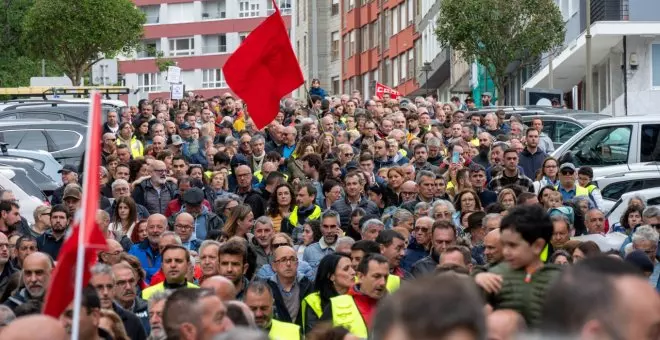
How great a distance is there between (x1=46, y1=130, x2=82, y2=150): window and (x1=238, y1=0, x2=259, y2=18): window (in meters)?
96.2

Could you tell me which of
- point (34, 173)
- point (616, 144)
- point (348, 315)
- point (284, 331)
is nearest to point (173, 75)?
point (34, 173)

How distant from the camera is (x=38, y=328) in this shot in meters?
6.73

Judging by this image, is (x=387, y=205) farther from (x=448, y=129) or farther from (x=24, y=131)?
(x=24, y=131)

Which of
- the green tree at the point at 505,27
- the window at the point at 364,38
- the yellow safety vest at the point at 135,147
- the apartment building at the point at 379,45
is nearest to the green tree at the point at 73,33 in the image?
the apartment building at the point at 379,45

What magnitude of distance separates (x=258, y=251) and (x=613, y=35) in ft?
94.4

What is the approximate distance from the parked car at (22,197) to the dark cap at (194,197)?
3.21m

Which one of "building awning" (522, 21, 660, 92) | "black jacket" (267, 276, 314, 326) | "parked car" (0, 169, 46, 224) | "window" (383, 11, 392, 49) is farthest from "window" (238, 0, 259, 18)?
"black jacket" (267, 276, 314, 326)

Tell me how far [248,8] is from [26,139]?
318ft

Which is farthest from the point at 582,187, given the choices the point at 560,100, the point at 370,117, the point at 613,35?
the point at 613,35

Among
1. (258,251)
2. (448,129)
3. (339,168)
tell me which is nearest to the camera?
(258,251)

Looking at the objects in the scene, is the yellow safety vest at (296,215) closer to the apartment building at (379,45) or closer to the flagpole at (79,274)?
the flagpole at (79,274)

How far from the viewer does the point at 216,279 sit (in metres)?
10.8

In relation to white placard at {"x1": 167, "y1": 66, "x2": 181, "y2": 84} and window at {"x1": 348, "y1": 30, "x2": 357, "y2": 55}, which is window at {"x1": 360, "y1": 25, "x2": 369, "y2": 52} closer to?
window at {"x1": 348, "y1": 30, "x2": 357, "y2": 55}

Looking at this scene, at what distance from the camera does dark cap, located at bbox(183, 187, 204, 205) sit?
66.4ft
